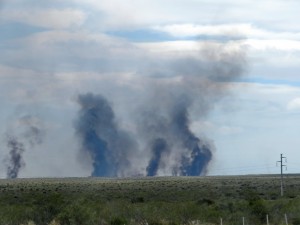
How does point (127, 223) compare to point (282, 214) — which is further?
point (282, 214)

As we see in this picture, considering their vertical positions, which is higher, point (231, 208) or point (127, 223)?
point (231, 208)

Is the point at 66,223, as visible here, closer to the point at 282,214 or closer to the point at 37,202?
the point at 37,202

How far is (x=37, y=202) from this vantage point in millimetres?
40469

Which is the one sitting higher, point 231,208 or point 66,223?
point 231,208

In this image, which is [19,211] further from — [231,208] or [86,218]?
[231,208]

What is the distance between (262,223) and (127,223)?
896 centimetres

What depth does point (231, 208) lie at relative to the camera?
4350 cm

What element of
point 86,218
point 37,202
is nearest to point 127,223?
point 86,218

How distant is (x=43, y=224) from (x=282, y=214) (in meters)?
15.3

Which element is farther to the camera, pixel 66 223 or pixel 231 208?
pixel 231 208

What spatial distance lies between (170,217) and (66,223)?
6619 mm

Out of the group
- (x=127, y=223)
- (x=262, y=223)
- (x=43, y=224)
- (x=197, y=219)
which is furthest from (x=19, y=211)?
(x=262, y=223)

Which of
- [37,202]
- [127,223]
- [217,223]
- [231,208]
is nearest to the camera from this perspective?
[127,223]

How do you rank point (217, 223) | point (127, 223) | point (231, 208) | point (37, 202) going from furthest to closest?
point (231, 208) → point (37, 202) → point (217, 223) → point (127, 223)
